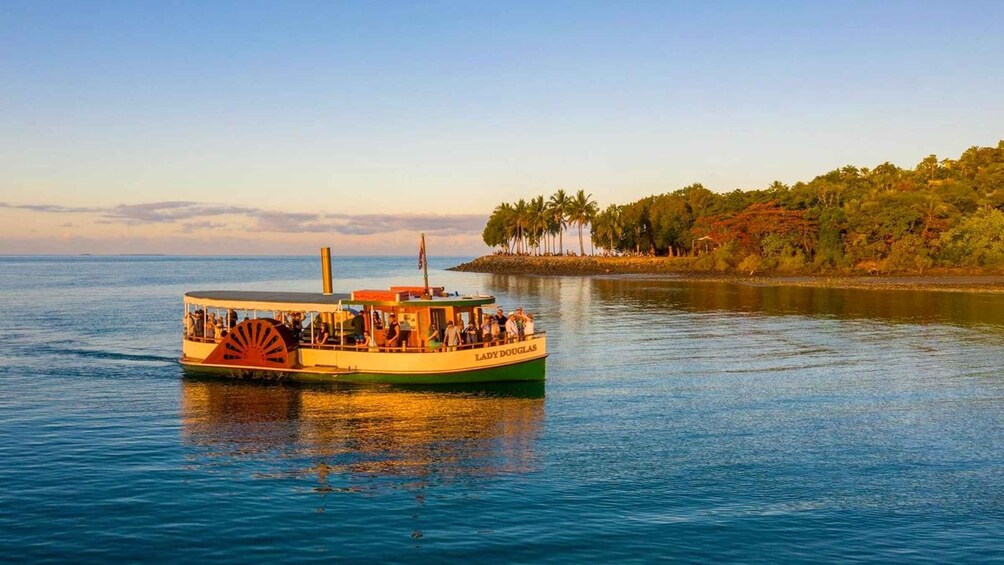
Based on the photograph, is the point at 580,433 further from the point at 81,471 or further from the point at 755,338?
the point at 755,338

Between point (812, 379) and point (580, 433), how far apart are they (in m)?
14.4

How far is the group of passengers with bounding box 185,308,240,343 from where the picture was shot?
120 ft

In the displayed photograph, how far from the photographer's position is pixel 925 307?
66562 millimetres

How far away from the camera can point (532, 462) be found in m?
21.5

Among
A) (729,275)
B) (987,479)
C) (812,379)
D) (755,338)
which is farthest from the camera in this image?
(729,275)

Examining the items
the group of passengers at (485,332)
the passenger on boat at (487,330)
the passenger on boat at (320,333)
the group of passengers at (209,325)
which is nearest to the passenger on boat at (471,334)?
the group of passengers at (485,332)

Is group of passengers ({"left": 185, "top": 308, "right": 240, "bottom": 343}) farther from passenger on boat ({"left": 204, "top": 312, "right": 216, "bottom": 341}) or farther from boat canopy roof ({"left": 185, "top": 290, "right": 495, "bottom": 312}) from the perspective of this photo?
boat canopy roof ({"left": 185, "top": 290, "right": 495, "bottom": 312})

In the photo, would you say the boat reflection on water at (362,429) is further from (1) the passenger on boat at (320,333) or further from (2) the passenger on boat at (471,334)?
(1) the passenger on boat at (320,333)

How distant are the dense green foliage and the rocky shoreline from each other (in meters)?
4.13

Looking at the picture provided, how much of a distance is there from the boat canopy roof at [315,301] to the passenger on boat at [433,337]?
102 cm

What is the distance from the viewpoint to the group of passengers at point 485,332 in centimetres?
3219

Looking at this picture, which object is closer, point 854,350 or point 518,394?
point 518,394

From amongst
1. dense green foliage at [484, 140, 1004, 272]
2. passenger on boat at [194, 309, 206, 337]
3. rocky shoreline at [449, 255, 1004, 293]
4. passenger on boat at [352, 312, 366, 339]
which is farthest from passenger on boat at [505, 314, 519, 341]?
dense green foliage at [484, 140, 1004, 272]

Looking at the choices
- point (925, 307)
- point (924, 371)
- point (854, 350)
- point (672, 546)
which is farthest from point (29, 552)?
point (925, 307)
